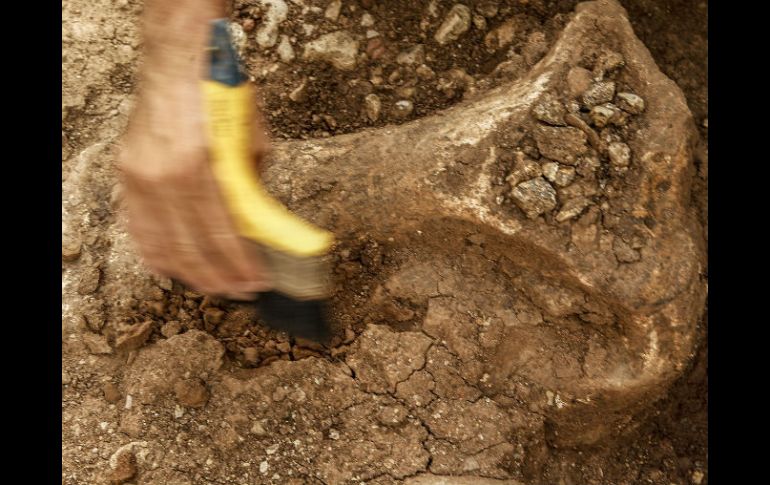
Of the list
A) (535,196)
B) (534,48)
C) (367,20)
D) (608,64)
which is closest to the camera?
(535,196)

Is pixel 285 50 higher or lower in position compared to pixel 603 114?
lower

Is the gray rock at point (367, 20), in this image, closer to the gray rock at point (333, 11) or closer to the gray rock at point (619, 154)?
the gray rock at point (333, 11)

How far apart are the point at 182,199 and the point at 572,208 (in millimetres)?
988

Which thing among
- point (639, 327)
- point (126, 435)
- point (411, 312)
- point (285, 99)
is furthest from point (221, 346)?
point (639, 327)

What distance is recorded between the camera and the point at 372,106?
2133mm

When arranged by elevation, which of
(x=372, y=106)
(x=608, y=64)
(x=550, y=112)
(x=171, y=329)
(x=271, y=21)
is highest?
(x=608, y=64)

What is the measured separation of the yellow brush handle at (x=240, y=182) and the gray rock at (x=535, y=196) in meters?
0.76

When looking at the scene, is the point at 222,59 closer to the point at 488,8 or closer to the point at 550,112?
the point at 550,112

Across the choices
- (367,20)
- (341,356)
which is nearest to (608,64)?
(367,20)

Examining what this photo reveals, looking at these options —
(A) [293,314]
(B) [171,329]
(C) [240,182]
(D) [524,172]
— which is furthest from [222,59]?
(B) [171,329]

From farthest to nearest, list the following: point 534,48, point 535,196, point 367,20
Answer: point 367,20, point 534,48, point 535,196

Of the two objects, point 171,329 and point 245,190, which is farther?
point 171,329

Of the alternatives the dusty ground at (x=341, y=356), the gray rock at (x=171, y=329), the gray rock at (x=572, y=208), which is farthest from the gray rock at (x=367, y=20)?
the gray rock at (x=171, y=329)

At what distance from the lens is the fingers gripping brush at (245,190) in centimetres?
115
